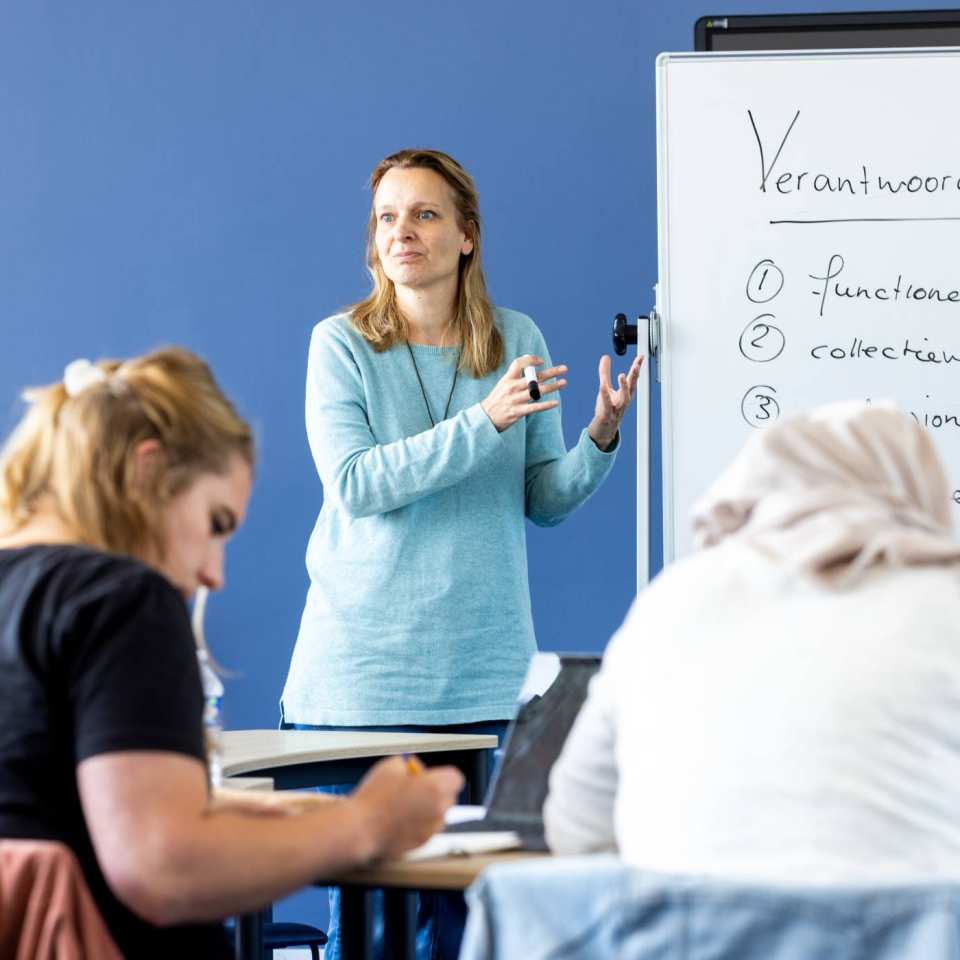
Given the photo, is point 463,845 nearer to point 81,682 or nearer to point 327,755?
point 81,682

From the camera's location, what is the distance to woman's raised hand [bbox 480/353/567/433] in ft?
8.77

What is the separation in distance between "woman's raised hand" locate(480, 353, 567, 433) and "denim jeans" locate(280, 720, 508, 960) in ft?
1.77

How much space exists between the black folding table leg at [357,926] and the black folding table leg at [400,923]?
3 cm

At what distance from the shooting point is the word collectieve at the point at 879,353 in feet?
9.73

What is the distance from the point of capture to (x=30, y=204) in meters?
4.02

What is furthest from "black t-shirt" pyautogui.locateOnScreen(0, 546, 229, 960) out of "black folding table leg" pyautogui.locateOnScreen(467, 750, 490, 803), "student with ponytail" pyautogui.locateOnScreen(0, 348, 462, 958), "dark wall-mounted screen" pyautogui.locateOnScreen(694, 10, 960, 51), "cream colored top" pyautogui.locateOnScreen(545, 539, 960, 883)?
"dark wall-mounted screen" pyautogui.locateOnScreen(694, 10, 960, 51)

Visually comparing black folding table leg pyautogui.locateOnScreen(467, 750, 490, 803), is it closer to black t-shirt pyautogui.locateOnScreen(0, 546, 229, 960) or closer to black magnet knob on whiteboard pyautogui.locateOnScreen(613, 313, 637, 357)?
black magnet knob on whiteboard pyautogui.locateOnScreen(613, 313, 637, 357)

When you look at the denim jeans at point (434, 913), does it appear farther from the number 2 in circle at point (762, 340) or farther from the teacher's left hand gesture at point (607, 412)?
the number 2 in circle at point (762, 340)

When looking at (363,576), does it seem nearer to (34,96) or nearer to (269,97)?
(269,97)

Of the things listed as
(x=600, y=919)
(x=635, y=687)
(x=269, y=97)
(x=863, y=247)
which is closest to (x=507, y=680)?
(x=863, y=247)

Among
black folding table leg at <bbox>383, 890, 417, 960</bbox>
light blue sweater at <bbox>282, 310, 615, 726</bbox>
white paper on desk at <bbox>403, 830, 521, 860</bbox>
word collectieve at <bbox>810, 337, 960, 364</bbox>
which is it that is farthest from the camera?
word collectieve at <bbox>810, 337, 960, 364</bbox>

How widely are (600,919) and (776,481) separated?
0.43m

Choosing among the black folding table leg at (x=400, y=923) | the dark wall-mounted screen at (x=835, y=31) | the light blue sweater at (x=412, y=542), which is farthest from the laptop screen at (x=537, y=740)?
the dark wall-mounted screen at (x=835, y=31)

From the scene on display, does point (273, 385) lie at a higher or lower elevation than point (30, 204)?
lower
